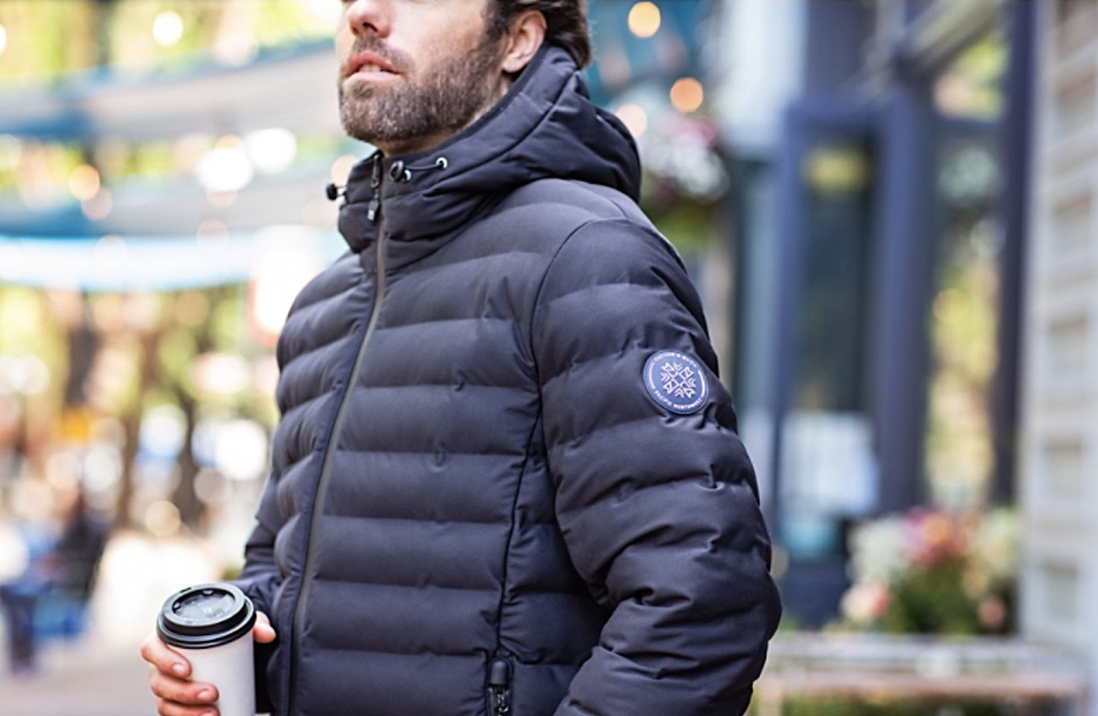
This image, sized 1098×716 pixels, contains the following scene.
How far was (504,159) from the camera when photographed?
206cm

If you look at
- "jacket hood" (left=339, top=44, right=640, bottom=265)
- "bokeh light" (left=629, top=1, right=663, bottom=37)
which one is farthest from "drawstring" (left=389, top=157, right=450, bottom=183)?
"bokeh light" (left=629, top=1, right=663, bottom=37)

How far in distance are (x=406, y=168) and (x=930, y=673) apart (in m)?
3.14

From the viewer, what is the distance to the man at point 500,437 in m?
1.73

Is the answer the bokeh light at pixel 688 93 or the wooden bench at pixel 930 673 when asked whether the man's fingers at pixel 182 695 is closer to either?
the wooden bench at pixel 930 673

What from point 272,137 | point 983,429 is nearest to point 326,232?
point 272,137

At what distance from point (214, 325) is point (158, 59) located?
7.70 meters

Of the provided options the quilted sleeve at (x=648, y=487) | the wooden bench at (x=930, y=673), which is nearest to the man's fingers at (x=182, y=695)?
the quilted sleeve at (x=648, y=487)

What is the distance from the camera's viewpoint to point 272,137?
43.1 feet

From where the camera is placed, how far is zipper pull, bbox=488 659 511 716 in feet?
6.07

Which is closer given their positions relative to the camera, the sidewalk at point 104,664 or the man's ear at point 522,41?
the man's ear at point 522,41

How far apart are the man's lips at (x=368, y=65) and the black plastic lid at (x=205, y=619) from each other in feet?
2.49

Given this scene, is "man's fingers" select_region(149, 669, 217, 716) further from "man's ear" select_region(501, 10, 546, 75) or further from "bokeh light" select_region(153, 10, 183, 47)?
"bokeh light" select_region(153, 10, 183, 47)

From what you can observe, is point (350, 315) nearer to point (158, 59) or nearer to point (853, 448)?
point (853, 448)

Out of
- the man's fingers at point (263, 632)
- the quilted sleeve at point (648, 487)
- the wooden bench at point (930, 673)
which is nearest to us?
the quilted sleeve at point (648, 487)
